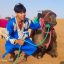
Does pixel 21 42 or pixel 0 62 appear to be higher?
pixel 21 42

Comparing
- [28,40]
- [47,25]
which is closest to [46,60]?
[47,25]

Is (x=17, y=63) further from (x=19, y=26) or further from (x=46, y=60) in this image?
(x=46, y=60)

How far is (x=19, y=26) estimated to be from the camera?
6.34 m

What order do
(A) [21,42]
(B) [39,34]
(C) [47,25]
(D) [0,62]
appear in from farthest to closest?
(D) [0,62] < (B) [39,34] < (C) [47,25] < (A) [21,42]

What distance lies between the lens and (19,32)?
636 cm

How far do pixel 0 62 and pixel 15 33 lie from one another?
6.57 ft

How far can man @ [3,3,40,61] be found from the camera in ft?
20.5

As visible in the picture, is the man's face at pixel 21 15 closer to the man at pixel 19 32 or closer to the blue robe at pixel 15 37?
the man at pixel 19 32

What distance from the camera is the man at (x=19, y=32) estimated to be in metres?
6.24

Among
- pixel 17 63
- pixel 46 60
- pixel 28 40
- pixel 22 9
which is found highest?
pixel 22 9

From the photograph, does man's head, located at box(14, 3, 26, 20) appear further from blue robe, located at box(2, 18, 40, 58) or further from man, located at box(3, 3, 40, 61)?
blue robe, located at box(2, 18, 40, 58)

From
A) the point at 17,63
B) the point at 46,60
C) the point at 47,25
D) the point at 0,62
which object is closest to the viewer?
the point at 17,63

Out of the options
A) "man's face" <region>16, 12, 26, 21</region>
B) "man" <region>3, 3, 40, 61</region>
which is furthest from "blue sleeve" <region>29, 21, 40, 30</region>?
"man's face" <region>16, 12, 26, 21</region>

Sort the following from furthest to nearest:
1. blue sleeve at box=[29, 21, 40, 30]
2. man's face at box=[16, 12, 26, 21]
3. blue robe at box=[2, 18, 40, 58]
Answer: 1. blue sleeve at box=[29, 21, 40, 30]
2. blue robe at box=[2, 18, 40, 58]
3. man's face at box=[16, 12, 26, 21]
